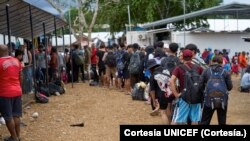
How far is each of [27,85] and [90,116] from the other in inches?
106


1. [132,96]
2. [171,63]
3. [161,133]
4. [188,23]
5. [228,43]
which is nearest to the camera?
[161,133]

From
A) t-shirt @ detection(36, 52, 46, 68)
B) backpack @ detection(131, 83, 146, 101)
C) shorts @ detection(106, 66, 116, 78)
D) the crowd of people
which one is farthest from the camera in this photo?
shorts @ detection(106, 66, 116, 78)

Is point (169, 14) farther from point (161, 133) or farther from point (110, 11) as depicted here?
point (161, 133)

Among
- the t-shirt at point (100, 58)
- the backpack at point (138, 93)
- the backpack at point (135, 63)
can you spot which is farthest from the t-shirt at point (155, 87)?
the t-shirt at point (100, 58)

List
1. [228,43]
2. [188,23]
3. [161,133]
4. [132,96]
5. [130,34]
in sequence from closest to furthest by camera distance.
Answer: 1. [161,133]
2. [132,96]
3. [228,43]
4. [130,34]
5. [188,23]

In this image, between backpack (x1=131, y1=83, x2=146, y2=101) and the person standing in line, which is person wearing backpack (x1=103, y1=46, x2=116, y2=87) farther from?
the person standing in line

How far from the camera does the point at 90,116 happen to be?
11.6 m

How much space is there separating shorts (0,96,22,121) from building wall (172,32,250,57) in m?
21.2

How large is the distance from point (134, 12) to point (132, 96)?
2352 cm

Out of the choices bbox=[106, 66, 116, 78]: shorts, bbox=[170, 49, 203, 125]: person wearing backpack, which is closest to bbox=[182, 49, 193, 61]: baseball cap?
bbox=[170, 49, 203, 125]: person wearing backpack

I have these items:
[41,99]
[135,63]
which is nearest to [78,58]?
[135,63]

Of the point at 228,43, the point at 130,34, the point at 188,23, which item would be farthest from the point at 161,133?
the point at 188,23

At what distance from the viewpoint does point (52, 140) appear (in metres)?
8.84

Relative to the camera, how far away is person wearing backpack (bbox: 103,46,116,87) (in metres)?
17.2
